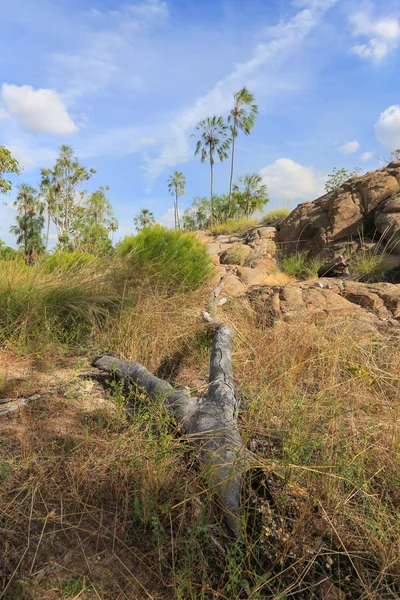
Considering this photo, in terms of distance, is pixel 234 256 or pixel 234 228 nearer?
pixel 234 256

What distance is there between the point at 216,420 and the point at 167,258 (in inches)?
164

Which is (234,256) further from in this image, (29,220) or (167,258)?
(29,220)

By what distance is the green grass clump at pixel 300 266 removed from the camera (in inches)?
352

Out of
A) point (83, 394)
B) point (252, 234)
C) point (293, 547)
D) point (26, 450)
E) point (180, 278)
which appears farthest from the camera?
point (252, 234)

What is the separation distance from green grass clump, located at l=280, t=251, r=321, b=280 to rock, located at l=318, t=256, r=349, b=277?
0.35 metres

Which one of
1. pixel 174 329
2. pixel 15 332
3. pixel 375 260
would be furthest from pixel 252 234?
pixel 15 332

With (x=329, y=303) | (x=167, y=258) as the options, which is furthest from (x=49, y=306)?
(x=329, y=303)

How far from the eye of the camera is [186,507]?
2.07 meters

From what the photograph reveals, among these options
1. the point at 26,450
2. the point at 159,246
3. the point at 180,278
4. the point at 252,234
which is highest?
the point at 252,234

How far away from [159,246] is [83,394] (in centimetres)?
367

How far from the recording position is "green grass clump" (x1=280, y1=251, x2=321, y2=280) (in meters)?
8.93

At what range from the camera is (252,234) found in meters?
12.1

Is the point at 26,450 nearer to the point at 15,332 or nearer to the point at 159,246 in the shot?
the point at 15,332

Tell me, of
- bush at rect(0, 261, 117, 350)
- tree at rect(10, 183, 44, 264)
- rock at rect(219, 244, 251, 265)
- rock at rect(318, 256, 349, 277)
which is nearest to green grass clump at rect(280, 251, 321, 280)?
rock at rect(318, 256, 349, 277)
